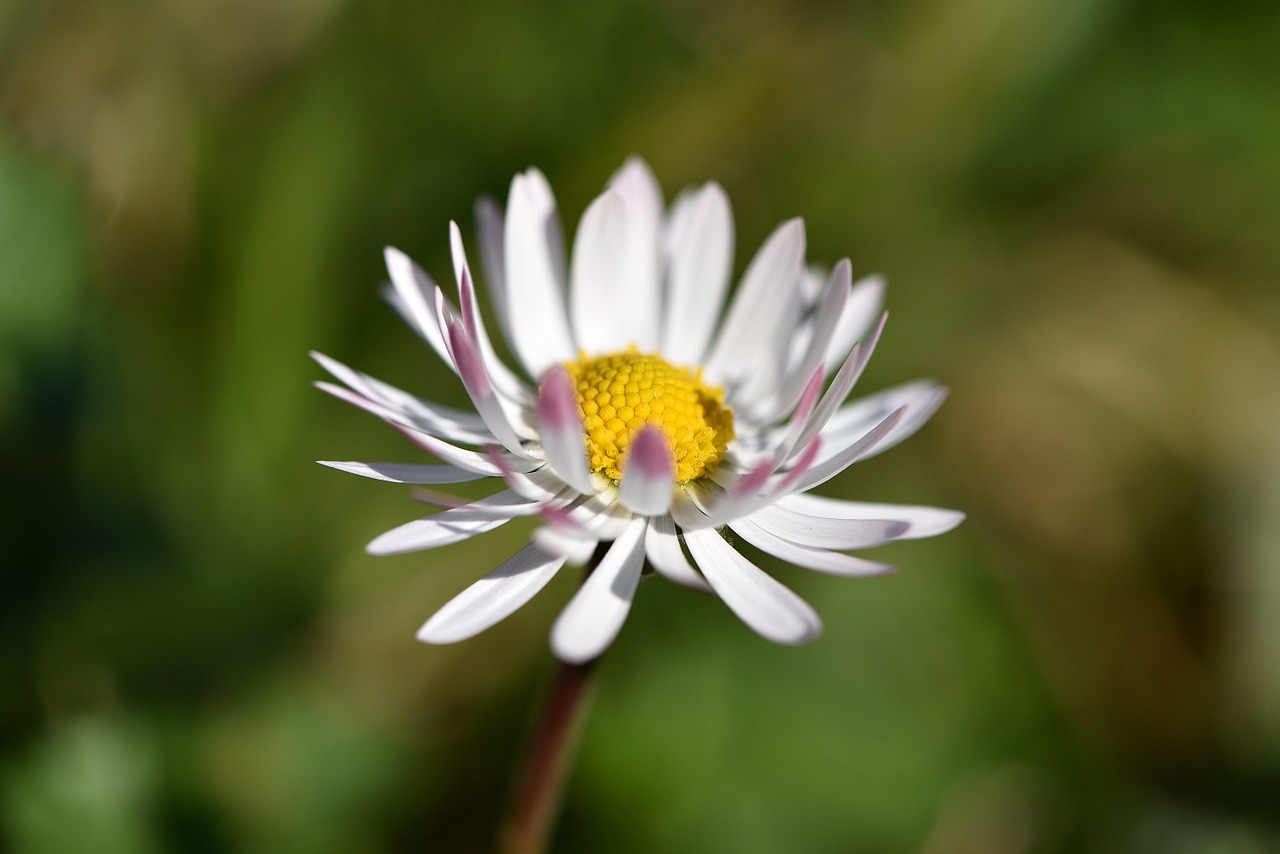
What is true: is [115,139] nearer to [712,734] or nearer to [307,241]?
[307,241]

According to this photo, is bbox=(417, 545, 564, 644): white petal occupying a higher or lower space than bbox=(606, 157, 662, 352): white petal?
lower

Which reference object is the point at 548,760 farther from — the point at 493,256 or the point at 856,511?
the point at 493,256

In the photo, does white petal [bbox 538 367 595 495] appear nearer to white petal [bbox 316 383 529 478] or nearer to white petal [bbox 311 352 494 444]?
white petal [bbox 316 383 529 478]

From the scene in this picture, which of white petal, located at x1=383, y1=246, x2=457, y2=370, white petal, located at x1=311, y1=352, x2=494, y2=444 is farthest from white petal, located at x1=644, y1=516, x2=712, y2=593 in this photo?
white petal, located at x1=383, y1=246, x2=457, y2=370

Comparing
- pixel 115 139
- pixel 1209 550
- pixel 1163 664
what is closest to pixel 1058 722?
pixel 1163 664

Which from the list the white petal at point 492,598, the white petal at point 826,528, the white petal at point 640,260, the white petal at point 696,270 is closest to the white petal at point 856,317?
the white petal at point 696,270

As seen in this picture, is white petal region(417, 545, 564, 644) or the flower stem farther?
the flower stem

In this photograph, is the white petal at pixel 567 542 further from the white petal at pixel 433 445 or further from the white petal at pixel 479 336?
the white petal at pixel 479 336

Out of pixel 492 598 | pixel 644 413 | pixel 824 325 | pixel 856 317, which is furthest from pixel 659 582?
pixel 492 598
